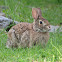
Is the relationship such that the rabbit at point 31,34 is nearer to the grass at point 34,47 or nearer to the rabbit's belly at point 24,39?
the rabbit's belly at point 24,39

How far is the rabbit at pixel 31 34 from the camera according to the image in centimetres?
539

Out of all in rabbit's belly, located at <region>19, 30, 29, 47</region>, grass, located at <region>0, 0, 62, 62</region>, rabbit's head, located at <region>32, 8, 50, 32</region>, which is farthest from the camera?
rabbit's belly, located at <region>19, 30, 29, 47</region>

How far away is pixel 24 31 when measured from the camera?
556 centimetres

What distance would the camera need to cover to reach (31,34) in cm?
547

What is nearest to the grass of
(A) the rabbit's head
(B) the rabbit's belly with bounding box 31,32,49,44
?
(B) the rabbit's belly with bounding box 31,32,49,44

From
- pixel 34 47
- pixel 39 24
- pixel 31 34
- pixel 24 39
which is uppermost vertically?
pixel 39 24

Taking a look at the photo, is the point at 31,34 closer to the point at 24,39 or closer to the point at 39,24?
the point at 24,39

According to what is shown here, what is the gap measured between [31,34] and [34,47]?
1.42 ft

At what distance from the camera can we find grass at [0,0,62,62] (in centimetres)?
419

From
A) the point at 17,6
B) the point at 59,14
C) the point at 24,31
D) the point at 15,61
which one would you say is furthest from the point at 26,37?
the point at 59,14

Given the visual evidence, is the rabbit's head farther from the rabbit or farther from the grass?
the grass

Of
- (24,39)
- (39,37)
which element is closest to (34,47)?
(39,37)

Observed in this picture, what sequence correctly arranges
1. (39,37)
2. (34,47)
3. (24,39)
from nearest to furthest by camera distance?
(34,47) < (39,37) < (24,39)

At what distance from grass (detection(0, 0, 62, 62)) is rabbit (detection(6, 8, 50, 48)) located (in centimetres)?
22
